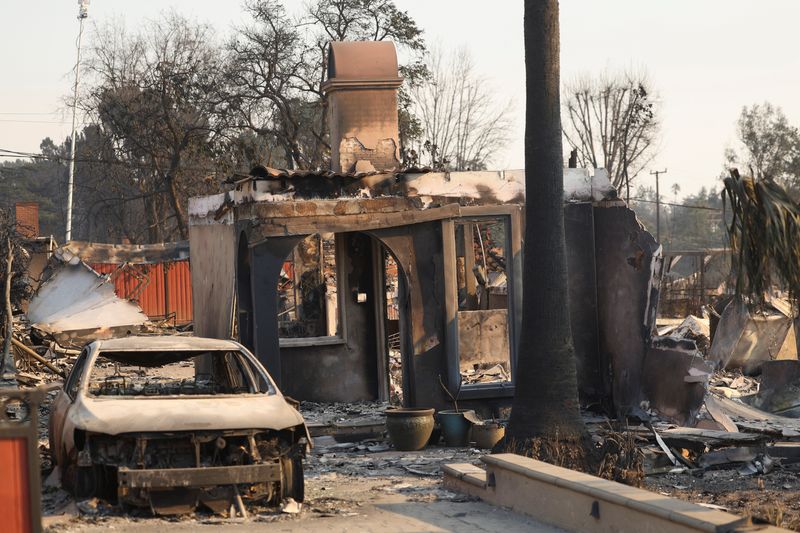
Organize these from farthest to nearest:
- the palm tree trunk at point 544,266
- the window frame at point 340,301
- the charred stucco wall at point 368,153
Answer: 1. the window frame at point 340,301
2. the charred stucco wall at point 368,153
3. the palm tree trunk at point 544,266

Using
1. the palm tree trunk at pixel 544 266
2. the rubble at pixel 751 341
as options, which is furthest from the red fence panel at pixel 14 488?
the rubble at pixel 751 341

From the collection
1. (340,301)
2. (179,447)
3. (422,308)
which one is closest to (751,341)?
(340,301)

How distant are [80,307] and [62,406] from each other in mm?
20933

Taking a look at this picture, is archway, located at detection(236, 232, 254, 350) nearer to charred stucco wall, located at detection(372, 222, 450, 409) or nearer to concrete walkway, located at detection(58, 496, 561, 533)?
charred stucco wall, located at detection(372, 222, 450, 409)

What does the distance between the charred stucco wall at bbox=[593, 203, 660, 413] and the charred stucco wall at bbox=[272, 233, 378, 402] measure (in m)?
4.25

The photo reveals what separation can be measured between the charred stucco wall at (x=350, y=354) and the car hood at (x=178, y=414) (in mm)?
8467

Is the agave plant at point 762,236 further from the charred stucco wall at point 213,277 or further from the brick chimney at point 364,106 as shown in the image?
the brick chimney at point 364,106

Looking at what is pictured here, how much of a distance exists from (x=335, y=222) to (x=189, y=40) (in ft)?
103

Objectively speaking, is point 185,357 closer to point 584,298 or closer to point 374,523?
point 374,523

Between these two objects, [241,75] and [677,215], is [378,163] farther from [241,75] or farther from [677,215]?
[677,215]

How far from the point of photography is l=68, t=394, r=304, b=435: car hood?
896 cm

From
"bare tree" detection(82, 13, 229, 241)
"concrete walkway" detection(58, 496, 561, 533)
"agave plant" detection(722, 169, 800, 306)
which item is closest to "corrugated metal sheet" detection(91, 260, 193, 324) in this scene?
"bare tree" detection(82, 13, 229, 241)

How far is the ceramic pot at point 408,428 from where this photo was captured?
1377cm

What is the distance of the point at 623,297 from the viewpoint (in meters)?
15.8
